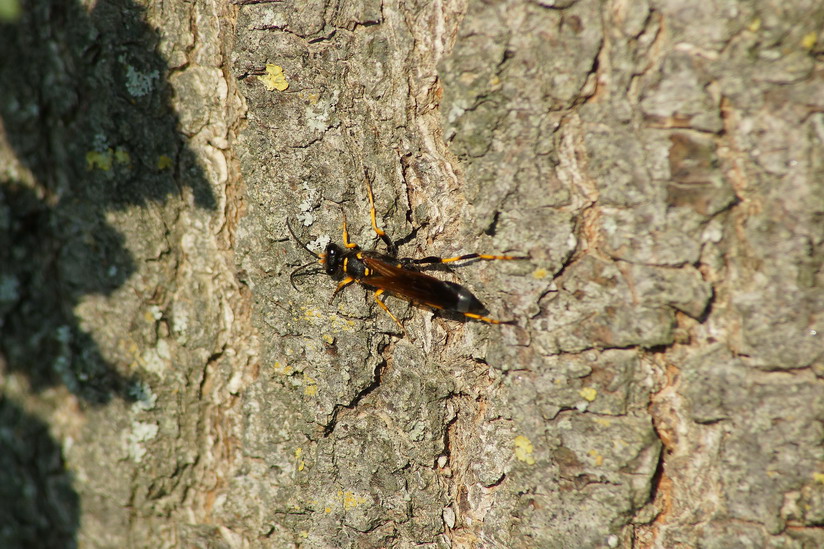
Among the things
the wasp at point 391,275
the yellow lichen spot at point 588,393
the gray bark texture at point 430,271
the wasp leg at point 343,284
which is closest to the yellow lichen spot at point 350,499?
the gray bark texture at point 430,271

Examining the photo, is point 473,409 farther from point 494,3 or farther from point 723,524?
point 494,3

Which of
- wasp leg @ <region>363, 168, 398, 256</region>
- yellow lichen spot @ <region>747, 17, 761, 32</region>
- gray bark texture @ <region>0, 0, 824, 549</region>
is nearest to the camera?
yellow lichen spot @ <region>747, 17, 761, 32</region>

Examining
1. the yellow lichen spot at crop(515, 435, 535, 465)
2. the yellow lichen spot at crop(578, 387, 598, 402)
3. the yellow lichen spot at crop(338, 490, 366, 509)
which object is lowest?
the yellow lichen spot at crop(338, 490, 366, 509)

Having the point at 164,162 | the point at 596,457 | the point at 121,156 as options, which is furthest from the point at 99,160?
the point at 596,457

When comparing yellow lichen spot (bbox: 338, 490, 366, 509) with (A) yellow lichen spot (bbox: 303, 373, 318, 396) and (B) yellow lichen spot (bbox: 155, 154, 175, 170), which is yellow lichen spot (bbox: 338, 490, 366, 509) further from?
(B) yellow lichen spot (bbox: 155, 154, 175, 170)

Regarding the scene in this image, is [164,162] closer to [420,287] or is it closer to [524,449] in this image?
[420,287]

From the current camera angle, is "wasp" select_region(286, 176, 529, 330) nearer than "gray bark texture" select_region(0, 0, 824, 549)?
No

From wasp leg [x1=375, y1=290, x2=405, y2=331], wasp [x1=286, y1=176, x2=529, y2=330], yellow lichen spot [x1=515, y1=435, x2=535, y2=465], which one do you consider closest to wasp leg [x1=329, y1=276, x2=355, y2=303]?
wasp [x1=286, y1=176, x2=529, y2=330]
